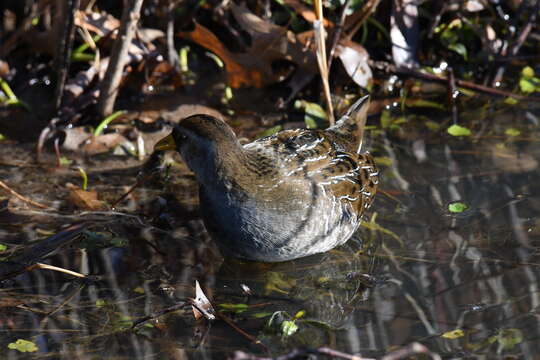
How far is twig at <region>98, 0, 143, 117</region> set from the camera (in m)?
5.24

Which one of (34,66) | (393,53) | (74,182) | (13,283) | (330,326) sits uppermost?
(34,66)

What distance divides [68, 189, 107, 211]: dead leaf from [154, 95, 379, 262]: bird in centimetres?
63

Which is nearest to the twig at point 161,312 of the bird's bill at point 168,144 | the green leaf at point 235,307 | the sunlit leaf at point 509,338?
the green leaf at point 235,307

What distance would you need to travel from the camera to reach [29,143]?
225 inches

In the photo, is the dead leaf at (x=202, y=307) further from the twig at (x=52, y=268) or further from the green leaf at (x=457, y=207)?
the green leaf at (x=457, y=207)

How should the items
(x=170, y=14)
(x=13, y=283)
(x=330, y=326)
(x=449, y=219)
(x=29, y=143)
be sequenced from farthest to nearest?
1. (x=170, y=14)
2. (x=29, y=143)
3. (x=449, y=219)
4. (x=13, y=283)
5. (x=330, y=326)

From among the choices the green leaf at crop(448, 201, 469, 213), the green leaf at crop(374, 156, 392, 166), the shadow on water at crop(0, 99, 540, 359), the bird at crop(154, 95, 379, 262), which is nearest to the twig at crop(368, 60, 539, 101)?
the shadow on water at crop(0, 99, 540, 359)

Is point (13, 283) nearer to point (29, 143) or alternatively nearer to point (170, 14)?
point (29, 143)

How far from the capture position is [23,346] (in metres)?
3.70

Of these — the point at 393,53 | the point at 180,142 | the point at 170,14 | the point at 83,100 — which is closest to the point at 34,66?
the point at 83,100

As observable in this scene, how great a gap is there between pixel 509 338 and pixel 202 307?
4.83ft

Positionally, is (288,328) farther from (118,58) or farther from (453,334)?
(118,58)

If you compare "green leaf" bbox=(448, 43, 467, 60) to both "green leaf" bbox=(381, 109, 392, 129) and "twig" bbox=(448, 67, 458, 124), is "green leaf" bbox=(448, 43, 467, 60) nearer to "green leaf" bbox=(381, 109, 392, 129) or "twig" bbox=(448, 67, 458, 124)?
"twig" bbox=(448, 67, 458, 124)

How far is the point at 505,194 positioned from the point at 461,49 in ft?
6.02
